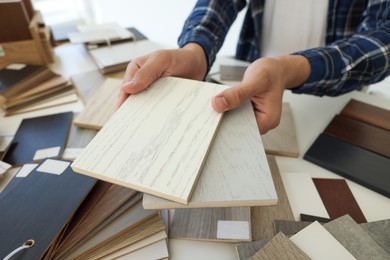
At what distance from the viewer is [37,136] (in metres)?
0.75

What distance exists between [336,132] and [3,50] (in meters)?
1.21

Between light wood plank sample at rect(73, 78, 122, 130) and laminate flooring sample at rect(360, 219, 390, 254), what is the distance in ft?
2.17

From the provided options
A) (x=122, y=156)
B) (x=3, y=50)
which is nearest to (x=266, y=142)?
(x=122, y=156)

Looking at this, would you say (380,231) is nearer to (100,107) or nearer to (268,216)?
(268,216)

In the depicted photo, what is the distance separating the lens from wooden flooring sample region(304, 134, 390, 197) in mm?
611

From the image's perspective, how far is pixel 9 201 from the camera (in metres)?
0.52

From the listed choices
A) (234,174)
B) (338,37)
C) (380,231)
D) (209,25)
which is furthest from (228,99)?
(338,37)

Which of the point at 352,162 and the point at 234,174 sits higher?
the point at 234,174

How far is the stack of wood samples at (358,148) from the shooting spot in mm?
624

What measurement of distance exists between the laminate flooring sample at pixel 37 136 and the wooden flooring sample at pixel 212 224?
0.37 meters

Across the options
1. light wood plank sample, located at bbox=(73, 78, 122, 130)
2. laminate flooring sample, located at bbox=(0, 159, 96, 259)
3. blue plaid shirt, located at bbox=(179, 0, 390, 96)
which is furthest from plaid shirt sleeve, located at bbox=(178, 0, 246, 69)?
laminate flooring sample, located at bbox=(0, 159, 96, 259)

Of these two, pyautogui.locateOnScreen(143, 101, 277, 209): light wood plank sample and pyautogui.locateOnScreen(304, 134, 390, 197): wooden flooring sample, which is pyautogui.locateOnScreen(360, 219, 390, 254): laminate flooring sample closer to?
pyautogui.locateOnScreen(304, 134, 390, 197): wooden flooring sample

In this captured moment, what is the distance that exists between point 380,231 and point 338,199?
0.37 feet

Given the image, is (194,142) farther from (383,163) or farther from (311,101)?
(311,101)
